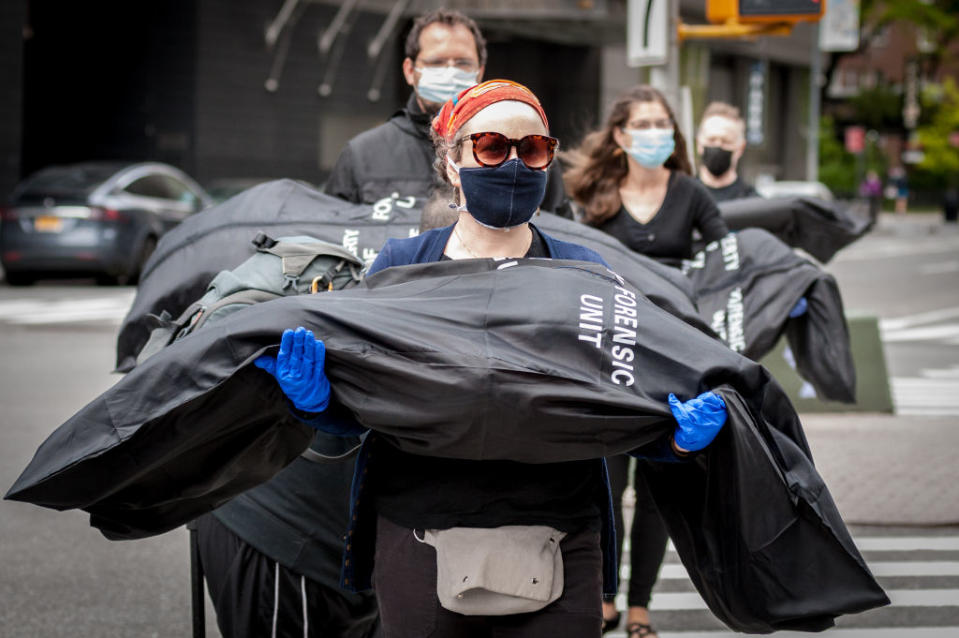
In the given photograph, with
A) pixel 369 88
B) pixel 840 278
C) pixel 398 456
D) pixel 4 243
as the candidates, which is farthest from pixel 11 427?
pixel 369 88

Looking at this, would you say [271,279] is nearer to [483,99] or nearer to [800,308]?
[483,99]

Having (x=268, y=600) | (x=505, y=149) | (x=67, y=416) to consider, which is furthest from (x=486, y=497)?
(x=67, y=416)

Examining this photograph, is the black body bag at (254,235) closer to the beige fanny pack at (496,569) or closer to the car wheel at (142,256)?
the beige fanny pack at (496,569)

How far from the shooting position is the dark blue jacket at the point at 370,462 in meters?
2.96

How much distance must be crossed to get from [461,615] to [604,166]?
309 centimetres

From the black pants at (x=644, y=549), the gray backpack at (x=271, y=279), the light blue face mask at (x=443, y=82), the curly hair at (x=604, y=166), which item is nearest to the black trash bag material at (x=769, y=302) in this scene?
the curly hair at (x=604, y=166)

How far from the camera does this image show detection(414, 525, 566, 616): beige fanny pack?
8.91 feet

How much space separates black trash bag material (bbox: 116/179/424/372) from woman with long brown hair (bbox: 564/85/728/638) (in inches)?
57.8

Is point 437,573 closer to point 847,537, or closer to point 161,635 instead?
point 847,537

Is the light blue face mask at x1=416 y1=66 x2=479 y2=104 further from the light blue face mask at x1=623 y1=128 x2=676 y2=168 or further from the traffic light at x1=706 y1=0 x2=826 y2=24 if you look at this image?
the traffic light at x1=706 y1=0 x2=826 y2=24

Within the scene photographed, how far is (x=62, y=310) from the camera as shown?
16.0 meters

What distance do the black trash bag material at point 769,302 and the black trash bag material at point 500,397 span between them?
8.64 feet

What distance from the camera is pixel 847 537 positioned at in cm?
292

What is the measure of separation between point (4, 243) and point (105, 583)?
13.5 m
